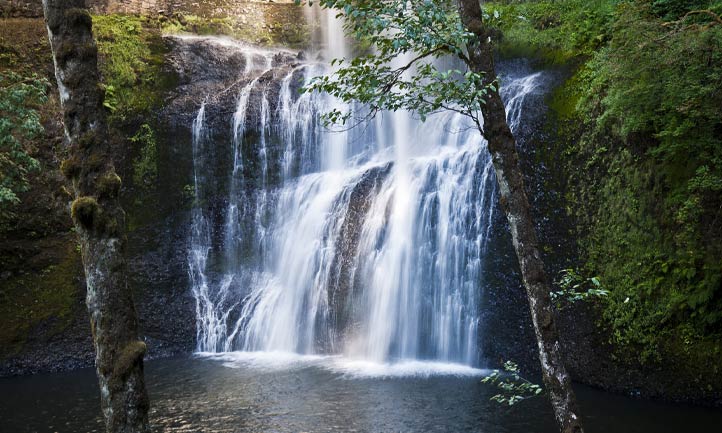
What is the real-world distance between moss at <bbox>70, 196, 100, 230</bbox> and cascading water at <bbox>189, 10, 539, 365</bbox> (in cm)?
796

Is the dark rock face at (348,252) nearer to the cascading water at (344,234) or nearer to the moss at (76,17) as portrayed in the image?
the cascading water at (344,234)

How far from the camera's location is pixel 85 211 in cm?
384

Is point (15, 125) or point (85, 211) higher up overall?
point (15, 125)

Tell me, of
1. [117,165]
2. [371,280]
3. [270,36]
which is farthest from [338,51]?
[371,280]

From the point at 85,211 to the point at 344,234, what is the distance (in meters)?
9.74

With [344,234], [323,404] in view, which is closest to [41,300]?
[344,234]

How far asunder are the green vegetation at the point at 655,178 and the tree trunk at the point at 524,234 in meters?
3.21

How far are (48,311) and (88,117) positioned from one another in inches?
424

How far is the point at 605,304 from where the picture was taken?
9.72 meters

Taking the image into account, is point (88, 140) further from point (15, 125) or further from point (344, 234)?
point (344, 234)

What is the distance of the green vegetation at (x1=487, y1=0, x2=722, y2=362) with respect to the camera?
7.93m

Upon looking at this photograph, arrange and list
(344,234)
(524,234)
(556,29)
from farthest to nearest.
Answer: (556,29), (344,234), (524,234)

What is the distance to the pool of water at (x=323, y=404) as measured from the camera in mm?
8297

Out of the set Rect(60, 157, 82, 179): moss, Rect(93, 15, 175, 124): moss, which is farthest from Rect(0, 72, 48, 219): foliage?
Rect(60, 157, 82, 179): moss
